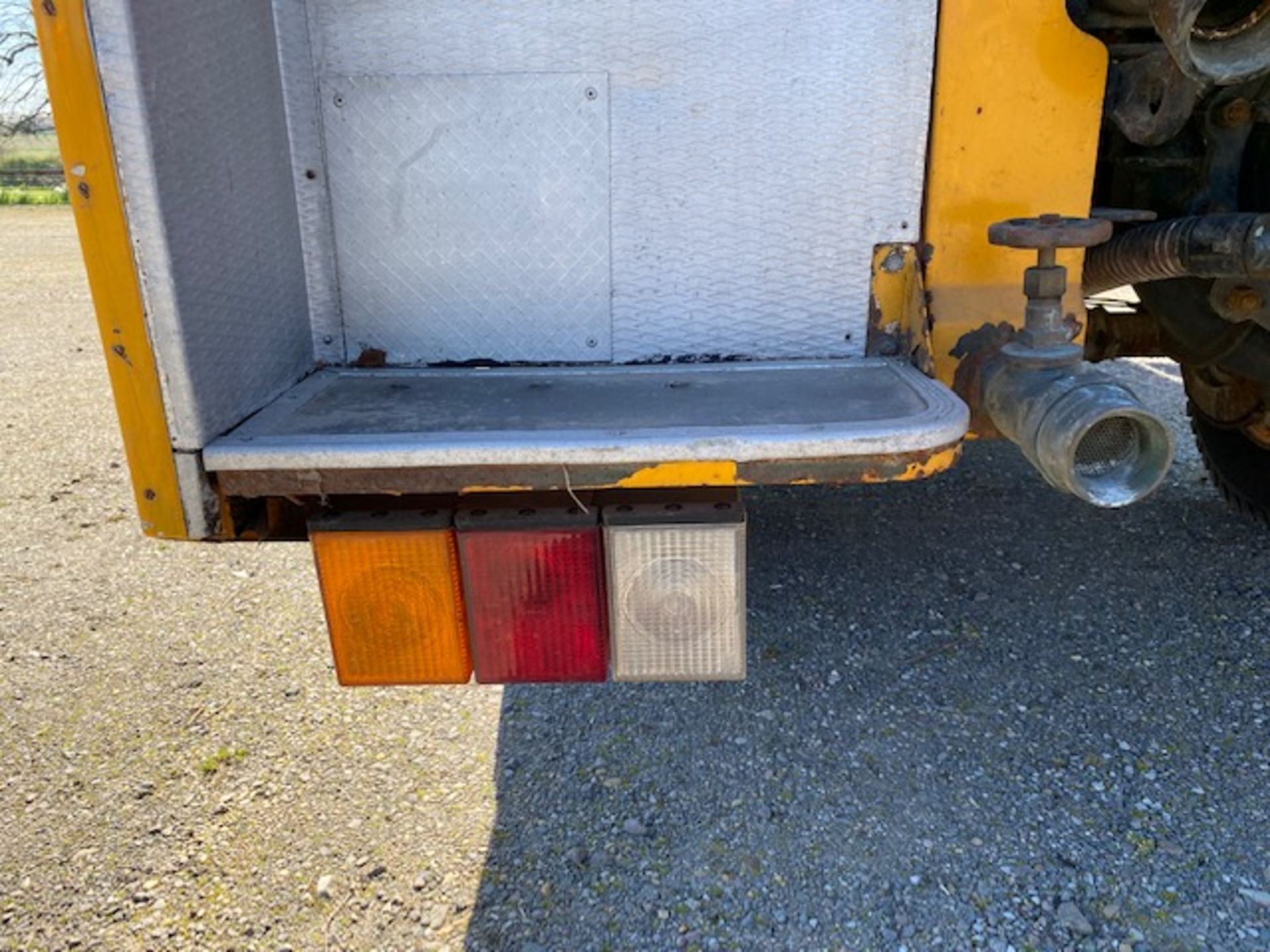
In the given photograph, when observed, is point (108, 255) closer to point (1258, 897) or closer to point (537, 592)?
point (537, 592)

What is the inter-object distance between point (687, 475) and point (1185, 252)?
3.92 feet

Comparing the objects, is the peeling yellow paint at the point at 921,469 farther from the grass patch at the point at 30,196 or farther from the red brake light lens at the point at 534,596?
the grass patch at the point at 30,196

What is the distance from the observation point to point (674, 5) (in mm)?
1763

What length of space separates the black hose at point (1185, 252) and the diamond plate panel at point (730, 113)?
0.56 metres

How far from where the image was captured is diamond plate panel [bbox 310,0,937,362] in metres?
1.77

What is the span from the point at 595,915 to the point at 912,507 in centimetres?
218

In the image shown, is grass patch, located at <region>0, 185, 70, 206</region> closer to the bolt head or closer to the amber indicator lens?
the amber indicator lens

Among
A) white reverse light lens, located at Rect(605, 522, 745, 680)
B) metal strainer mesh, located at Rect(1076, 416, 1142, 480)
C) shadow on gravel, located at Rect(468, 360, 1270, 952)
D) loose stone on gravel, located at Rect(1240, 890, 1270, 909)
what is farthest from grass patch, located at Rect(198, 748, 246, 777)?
loose stone on gravel, located at Rect(1240, 890, 1270, 909)

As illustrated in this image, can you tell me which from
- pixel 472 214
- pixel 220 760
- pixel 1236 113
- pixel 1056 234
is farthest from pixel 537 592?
pixel 1236 113

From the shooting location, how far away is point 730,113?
71.4 inches

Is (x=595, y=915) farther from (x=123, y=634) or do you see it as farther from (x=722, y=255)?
(x=123, y=634)

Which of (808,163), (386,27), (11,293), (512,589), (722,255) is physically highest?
(386,27)

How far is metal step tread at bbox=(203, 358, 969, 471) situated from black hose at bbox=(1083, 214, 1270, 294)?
0.62 metres

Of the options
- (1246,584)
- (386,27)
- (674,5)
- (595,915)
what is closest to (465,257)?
(386,27)
